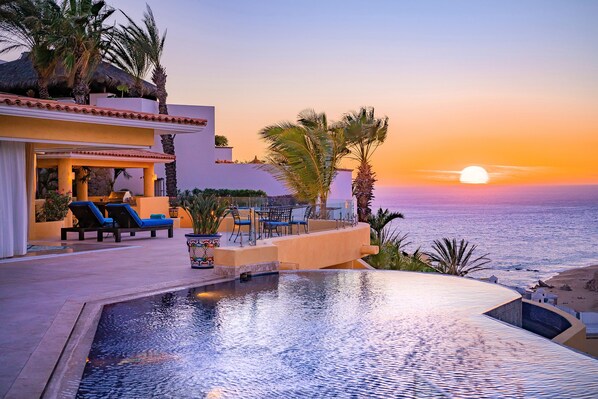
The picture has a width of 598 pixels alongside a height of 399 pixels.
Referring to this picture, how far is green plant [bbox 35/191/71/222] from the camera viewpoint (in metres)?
19.3

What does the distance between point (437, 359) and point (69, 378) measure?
3685 millimetres

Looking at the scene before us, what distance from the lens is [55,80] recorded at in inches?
1298

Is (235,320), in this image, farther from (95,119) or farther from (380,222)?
(380,222)

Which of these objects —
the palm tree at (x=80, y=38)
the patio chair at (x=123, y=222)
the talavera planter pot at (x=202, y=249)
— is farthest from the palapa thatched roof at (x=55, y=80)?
the talavera planter pot at (x=202, y=249)

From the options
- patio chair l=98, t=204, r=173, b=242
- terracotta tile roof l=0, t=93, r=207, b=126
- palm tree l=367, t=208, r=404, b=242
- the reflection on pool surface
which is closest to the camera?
the reflection on pool surface

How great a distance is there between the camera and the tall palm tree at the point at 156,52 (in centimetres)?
2947

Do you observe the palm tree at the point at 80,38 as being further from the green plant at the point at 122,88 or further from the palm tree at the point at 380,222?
the palm tree at the point at 380,222

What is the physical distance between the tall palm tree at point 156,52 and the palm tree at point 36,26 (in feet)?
13.4

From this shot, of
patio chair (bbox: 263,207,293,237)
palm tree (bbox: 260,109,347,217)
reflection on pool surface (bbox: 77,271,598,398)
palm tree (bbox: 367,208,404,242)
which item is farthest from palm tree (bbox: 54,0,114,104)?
reflection on pool surface (bbox: 77,271,598,398)

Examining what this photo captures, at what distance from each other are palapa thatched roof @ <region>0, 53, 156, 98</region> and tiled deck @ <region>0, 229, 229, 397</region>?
794 inches

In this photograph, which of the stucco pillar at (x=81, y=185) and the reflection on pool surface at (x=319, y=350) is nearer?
the reflection on pool surface at (x=319, y=350)

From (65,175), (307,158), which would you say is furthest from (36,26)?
(307,158)

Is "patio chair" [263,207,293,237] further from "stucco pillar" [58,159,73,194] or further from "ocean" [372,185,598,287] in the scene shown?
"ocean" [372,185,598,287]

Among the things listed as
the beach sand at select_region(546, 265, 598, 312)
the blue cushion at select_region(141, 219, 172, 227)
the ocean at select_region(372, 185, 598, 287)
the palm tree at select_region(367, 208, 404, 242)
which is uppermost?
the blue cushion at select_region(141, 219, 172, 227)
